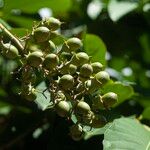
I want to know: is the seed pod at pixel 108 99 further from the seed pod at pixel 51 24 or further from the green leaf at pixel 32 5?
the green leaf at pixel 32 5

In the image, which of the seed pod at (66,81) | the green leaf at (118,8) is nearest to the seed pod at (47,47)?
the seed pod at (66,81)

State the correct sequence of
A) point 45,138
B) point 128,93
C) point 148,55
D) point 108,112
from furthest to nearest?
point 148,55 < point 45,138 < point 128,93 < point 108,112

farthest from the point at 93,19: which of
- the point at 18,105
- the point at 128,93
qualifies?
the point at 128,93

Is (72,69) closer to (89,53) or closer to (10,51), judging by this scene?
(10,51)

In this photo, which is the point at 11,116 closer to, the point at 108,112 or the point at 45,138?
the point at 45,138

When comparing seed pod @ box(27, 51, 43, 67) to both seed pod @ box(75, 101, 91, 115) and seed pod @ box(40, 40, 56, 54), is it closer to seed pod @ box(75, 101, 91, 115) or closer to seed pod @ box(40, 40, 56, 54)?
seed pod @ box(40, 40, 56, 54)

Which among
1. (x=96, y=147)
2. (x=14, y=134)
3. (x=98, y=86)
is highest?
(x=98, y=86)

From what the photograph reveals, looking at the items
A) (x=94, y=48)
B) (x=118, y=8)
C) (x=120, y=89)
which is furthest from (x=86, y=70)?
(x=118, y=8)
